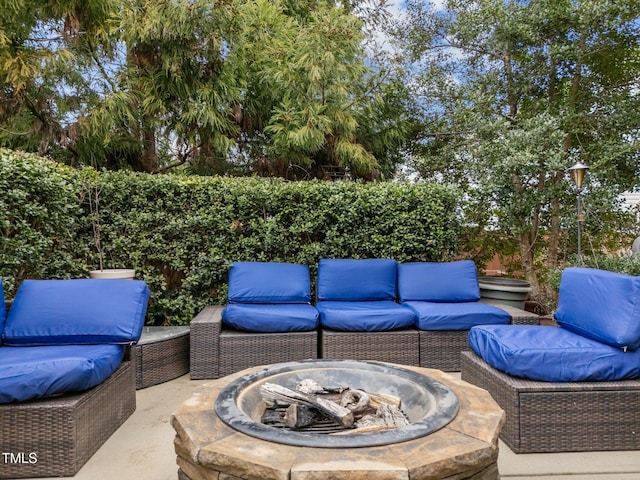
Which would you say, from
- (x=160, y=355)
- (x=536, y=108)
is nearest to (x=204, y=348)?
(x=160, y=355)

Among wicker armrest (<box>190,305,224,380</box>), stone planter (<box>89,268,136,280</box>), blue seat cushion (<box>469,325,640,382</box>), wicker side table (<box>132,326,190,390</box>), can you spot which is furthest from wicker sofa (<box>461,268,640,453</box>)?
stone planter (<box>89,268,136,280</box>)

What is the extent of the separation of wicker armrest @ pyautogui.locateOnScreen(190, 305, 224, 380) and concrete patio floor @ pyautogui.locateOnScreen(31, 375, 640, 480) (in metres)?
0.84

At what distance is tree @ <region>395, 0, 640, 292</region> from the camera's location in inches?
176

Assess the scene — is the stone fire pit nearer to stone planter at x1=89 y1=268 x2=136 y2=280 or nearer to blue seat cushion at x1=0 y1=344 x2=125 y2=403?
blue seat cushion at x1=0 y1=344 x2=125 y2=403

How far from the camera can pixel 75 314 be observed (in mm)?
2377

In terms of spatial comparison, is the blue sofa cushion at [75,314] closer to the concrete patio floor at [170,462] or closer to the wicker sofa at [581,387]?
the concrete patio floor at [170,462]

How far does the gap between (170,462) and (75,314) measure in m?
1.06

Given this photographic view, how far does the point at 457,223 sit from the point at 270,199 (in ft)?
6.82

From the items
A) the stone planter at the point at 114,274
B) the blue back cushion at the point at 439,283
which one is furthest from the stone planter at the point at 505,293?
the stone planter at the point at 114,274

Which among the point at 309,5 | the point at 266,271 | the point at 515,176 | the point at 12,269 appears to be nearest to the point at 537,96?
the point at 515,176

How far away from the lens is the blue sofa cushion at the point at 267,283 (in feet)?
11.6

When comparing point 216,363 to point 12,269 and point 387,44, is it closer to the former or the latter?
point 12,269

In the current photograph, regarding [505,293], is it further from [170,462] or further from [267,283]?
[170,462]

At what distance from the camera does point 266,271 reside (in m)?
3.68
